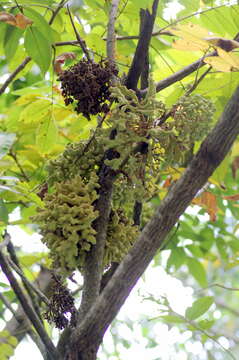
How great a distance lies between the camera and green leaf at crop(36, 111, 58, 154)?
194 cm

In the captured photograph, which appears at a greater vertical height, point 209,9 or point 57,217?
point 209,9

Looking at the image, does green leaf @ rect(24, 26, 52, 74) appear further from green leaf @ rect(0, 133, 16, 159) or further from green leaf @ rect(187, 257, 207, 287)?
green leaf @ rect(187, 257, 207, 287)

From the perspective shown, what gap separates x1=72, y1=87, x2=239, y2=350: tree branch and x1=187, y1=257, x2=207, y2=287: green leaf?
1.61 meters

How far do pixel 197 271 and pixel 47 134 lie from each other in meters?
1.16

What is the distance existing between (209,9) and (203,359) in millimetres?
2509

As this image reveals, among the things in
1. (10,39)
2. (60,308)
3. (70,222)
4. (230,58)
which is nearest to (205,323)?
(60,308)

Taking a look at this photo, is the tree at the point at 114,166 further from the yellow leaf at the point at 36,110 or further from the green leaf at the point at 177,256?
the green leaf at the point at 177,256

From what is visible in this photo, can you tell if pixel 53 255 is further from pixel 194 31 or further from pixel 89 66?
pixel 194 31

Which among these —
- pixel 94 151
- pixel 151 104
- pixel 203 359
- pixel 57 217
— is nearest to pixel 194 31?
pixel 151 104

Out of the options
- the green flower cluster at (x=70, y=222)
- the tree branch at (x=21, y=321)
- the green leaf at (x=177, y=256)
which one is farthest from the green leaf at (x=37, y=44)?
the green leaf at (x=177, y=256)

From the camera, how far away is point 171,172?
6.55 feet

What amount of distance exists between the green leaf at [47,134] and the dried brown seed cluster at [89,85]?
619mm

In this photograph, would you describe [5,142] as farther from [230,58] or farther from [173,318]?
[173,318]

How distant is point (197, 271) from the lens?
2621 millimetres
